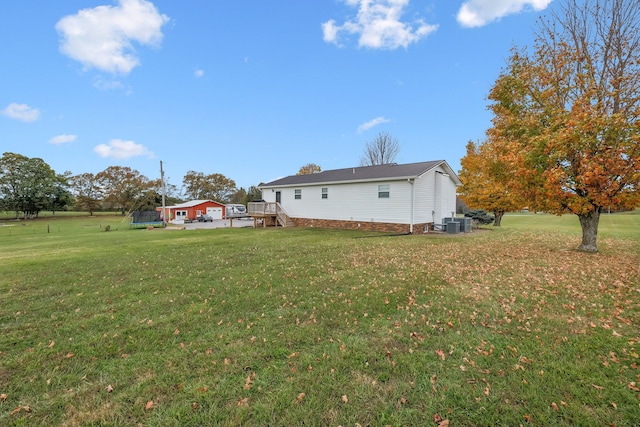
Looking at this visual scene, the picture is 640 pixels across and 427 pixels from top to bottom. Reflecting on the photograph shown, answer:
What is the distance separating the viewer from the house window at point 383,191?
15812mm

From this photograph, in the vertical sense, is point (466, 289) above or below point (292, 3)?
below

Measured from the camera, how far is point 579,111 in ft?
27.2

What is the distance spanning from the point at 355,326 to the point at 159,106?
22.2m

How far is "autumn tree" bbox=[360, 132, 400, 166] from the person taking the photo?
33500 mm

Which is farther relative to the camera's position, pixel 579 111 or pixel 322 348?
pixel 579 111

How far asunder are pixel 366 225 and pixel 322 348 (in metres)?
13.9

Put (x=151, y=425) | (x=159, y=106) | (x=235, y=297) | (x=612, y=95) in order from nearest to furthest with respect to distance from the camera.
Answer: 1. (x=151, y=425)
2. (x=235, y=297)
3. (x=612, y=95)
4. (x=159, y=106)

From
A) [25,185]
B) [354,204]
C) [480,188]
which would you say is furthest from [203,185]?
[480,188]

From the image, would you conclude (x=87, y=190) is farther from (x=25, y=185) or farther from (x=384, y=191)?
(x=384, y=191)

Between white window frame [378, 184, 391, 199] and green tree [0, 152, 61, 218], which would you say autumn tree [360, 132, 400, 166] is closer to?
white window frame [378, 184, 391, 199]

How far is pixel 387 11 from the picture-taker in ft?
42.1

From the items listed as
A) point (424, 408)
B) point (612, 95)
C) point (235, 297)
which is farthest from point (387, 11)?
point (424, 408)

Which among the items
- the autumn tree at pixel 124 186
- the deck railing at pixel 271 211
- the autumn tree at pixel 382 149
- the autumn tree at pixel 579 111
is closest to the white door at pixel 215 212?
the autumn tree at pixel 124 186

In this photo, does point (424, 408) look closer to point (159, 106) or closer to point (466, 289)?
point (466, 289)
